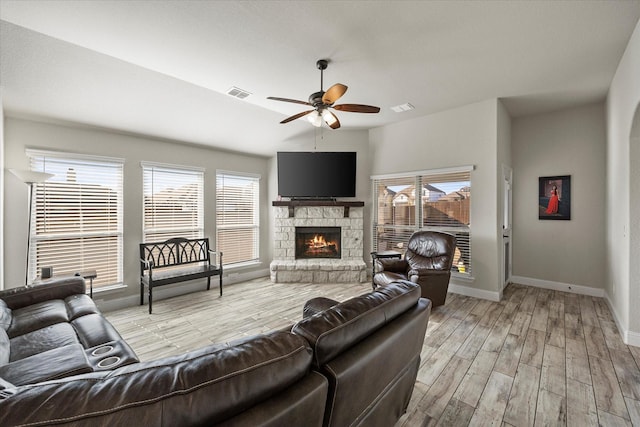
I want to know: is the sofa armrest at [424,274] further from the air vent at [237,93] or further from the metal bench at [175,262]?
the air vent at [237,93]

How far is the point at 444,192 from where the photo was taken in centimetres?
469

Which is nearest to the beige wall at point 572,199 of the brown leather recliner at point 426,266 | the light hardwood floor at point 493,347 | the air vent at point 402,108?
the light hardwood floor at point 493,347

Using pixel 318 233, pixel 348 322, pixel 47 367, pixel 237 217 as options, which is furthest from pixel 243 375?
pixel 237 217

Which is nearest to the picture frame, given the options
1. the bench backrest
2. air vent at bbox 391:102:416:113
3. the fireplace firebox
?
air vent at bbox 391:102:416:113

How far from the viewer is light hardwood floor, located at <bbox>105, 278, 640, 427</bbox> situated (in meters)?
1.92

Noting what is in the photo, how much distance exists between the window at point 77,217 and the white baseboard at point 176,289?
0.27 m

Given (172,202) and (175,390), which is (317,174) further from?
(175,390)

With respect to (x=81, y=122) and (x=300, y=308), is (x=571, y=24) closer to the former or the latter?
(x=300, y=308)

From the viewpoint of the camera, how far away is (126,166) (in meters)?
4.10

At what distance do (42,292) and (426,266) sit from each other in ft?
15.2

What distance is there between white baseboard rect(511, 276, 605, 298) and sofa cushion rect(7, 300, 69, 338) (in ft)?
21.7

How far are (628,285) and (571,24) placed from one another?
Result: 2707 mm

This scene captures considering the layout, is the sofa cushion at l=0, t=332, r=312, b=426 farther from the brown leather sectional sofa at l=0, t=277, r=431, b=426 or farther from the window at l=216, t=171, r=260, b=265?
the window at l=216, t=171, r=260, b=265

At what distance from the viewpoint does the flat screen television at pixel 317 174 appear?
17.6 feet
